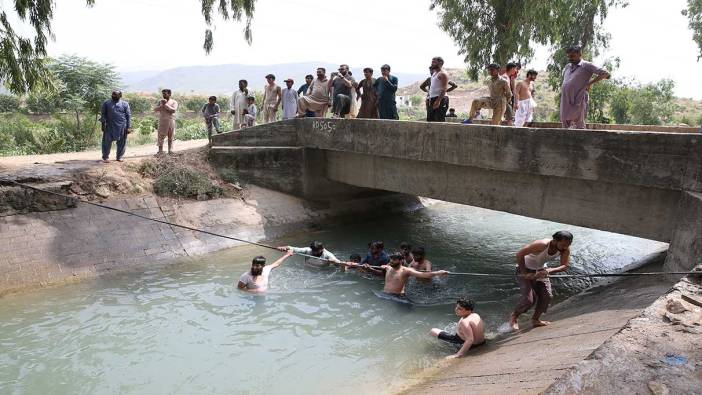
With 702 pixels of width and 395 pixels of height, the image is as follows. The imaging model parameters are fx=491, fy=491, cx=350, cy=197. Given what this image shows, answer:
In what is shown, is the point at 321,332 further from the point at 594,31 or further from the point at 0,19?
the point at 594,31

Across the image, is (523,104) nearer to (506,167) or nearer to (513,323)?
(506,167)

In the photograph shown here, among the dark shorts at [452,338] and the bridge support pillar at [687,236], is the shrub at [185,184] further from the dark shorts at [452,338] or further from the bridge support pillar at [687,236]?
the bridge support pillar at [687,236]

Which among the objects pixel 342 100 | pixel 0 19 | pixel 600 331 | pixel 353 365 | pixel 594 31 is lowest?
pixel 353 365

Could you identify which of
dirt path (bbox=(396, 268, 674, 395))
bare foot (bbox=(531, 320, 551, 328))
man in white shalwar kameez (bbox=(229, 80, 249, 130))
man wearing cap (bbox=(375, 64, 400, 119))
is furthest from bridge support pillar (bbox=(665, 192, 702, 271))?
man in white shalwar kameez (bbox=(229, 80, 249, 130))

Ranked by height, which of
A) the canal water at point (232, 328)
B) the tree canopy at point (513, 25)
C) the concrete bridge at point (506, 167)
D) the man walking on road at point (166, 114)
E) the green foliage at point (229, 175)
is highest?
the tree canopy at point (513, 25)

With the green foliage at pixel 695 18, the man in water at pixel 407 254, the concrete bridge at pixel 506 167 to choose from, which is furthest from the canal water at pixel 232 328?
the green foliage at pixel 695 18

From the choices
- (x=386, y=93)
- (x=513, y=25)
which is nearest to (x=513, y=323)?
(x=386, y=93)

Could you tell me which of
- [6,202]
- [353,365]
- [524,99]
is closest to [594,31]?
[524,99]

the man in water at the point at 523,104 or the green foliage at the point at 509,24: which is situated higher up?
the green foliage at the point at 509,24

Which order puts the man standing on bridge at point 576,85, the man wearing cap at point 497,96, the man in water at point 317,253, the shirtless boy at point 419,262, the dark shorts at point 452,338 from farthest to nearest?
the man wearing cap at point 497,96, the man in water at point 317,253, the shirtless boy at point 419,262, the man standing on bridge at point 576,85, the dark shorts at point 452,338

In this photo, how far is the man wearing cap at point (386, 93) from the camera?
40.9 feet

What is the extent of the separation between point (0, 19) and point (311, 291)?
851 centimetres

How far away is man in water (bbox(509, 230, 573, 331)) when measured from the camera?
6.48 m

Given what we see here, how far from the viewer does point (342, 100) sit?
1307cm
